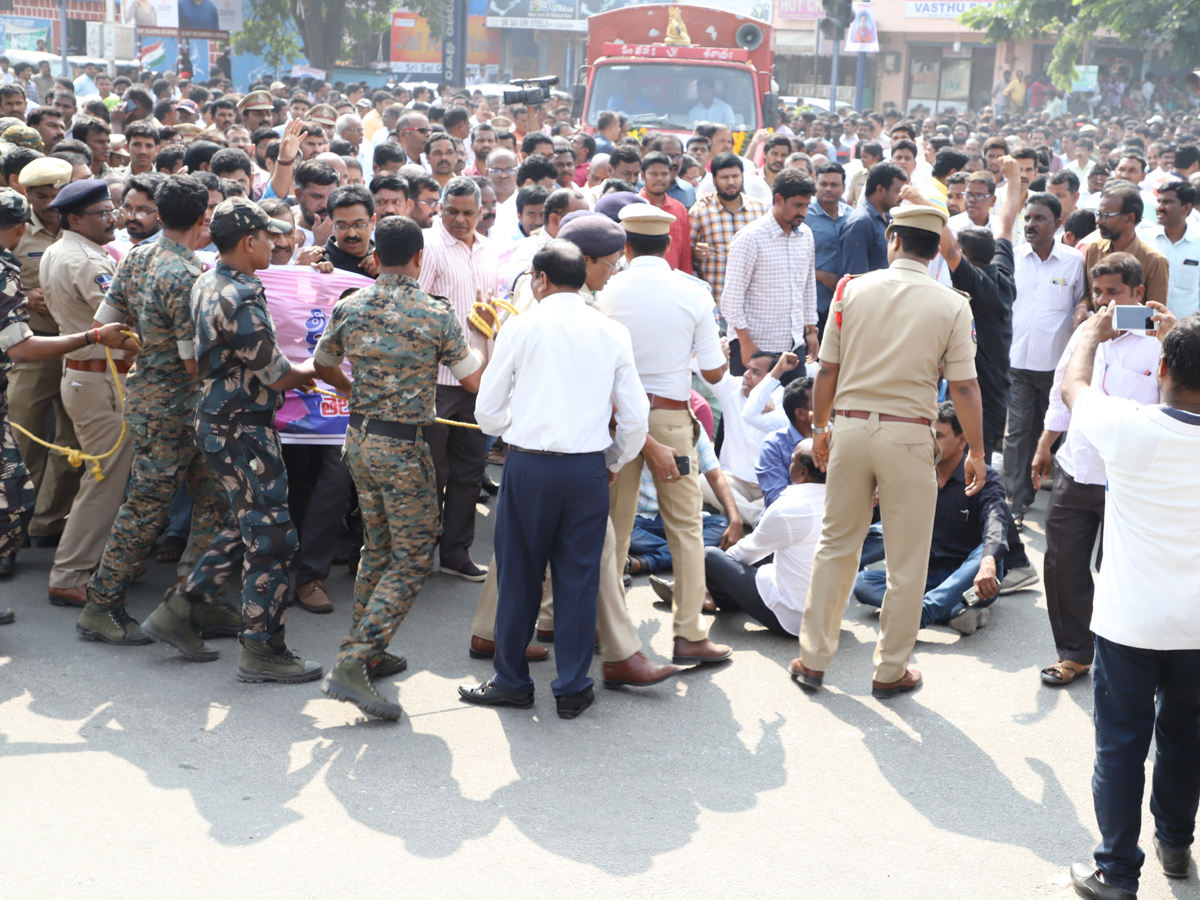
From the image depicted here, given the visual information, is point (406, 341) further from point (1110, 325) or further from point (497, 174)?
point (497, 174)

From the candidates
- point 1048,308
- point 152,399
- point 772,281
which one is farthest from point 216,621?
point 1048,308

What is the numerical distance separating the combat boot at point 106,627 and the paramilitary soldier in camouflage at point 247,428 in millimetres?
246

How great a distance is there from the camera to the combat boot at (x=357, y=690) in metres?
4.70

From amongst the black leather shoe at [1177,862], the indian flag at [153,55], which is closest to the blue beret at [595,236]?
the black leather shoe at [1177,862]

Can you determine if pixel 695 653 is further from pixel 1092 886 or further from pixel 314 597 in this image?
pixel 1092 886

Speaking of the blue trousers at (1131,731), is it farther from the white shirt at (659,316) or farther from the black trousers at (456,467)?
the black trousers at (456,467)

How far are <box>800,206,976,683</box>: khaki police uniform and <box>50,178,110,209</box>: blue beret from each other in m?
3.36

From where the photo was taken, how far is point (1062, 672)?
17.4 ft

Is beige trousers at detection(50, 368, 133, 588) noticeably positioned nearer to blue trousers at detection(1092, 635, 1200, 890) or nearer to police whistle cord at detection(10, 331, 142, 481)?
police whistle cord at detection(10, 331, 142, 481)

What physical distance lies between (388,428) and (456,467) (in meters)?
1.59

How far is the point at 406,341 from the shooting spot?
4.72 m

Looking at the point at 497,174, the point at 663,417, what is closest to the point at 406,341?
the point at 663,417

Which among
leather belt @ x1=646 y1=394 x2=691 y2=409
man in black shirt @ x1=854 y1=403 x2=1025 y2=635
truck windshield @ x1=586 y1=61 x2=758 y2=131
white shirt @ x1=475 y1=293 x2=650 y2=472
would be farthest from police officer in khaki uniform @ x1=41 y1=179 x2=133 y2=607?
truck windshield @ x1=586 y1=61 x2=758 y2=131

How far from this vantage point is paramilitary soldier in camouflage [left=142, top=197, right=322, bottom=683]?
4.78 metres
